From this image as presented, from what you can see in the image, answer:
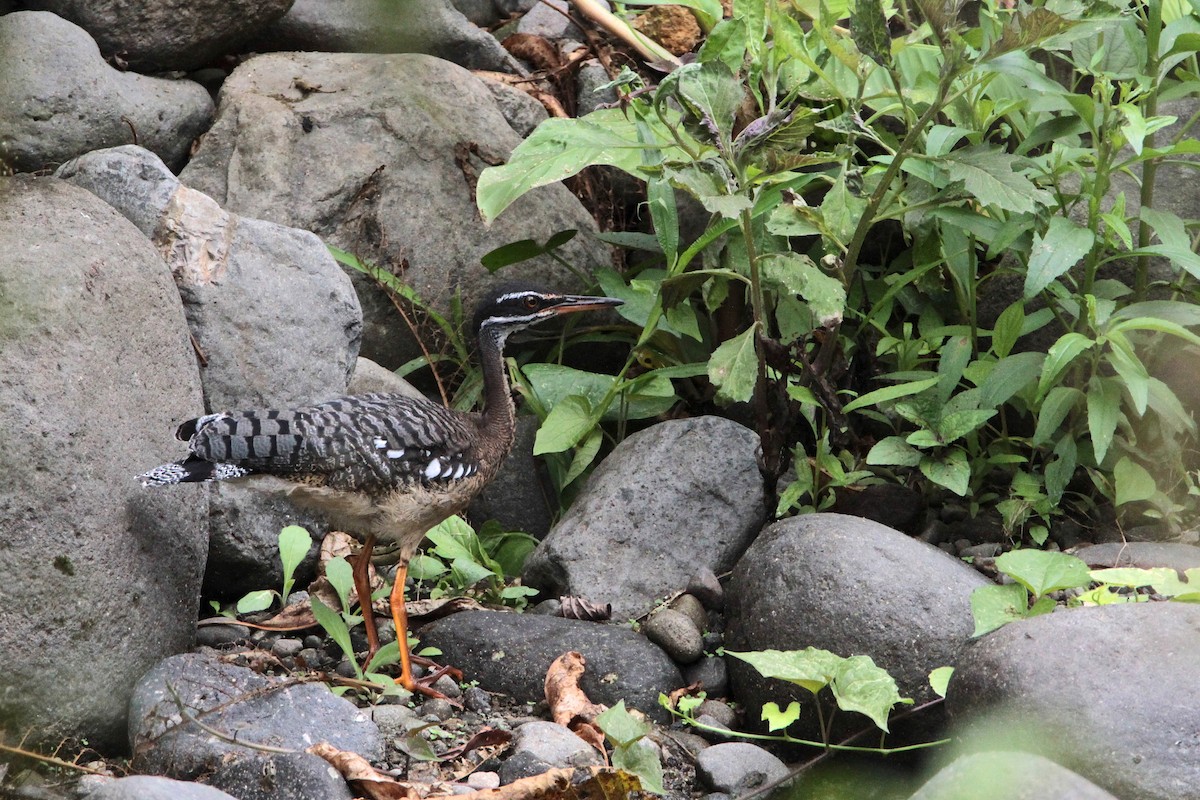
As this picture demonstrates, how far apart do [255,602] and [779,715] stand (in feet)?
7.27

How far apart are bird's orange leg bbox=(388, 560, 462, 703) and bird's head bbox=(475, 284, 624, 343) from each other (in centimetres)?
135

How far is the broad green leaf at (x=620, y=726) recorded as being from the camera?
419 centimetres

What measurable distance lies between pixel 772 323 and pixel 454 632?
220 centimetres

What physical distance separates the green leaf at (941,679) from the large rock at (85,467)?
2.77 metres

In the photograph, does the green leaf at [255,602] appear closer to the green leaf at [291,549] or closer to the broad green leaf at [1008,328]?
the green leaf at [291,549]

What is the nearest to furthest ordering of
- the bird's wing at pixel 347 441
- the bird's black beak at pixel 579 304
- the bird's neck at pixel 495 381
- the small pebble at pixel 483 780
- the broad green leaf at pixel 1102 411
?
the small pebble at pixel 483 780, the bird's wing at pixel 347 441, the broad green leaf at pixel 1102 411, the bird's neck at pixel 495 381, the bird's black beak at pixel 579 304

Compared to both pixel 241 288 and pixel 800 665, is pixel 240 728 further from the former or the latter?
pixel 241 288

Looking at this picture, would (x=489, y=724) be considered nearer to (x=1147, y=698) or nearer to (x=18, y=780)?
(x=18, y=780)

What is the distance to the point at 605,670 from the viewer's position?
4.96 metres

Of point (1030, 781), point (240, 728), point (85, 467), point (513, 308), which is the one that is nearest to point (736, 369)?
point (513, 308)

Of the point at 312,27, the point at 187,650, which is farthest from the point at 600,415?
the point at 312,27

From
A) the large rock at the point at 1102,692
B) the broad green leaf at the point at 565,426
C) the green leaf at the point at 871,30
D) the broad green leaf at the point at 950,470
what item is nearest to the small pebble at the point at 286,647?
the broad green leaf at the point at 565,426

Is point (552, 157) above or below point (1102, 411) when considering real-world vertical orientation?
above

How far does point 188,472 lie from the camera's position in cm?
435
